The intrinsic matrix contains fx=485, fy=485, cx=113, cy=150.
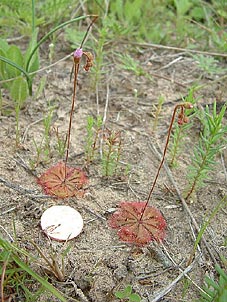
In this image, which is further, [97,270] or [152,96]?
[152,96]

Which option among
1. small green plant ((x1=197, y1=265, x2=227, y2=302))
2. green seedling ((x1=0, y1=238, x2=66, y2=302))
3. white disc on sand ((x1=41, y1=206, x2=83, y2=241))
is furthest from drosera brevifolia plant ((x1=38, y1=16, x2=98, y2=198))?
small green plant ((x1=197, y1=265, x2=227, y2=302))

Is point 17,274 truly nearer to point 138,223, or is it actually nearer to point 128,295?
point 128,295

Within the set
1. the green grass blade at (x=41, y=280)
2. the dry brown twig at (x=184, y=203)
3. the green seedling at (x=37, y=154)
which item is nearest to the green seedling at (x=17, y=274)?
the green grass blade at (x=41, y=280)

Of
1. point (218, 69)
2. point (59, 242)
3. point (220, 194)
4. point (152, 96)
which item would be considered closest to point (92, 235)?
point (59, 242)

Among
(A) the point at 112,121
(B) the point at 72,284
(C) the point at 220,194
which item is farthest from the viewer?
(A) the point at 112,121

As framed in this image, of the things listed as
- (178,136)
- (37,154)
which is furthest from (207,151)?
(37,154)

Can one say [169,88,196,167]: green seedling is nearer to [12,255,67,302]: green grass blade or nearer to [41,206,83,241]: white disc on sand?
[41,206,83,241]: white disc on sand

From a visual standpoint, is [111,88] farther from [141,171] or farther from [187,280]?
[187,280]
